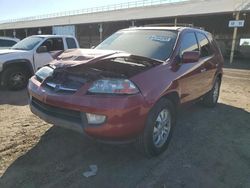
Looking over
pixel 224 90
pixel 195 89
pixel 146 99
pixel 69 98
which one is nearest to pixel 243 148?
pixel 195 89

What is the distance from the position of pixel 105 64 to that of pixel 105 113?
0.71 metres

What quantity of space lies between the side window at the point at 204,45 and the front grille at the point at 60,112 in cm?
335

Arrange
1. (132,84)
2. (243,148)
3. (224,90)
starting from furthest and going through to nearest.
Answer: (224,90), (243,148), (132,84)

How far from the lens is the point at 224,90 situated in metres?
9.68

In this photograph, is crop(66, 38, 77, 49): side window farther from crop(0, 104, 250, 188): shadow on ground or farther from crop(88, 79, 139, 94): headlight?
crop(88, 79, 139, 94): headlight

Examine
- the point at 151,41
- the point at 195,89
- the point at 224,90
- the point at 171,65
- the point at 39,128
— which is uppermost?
the point at 151,41

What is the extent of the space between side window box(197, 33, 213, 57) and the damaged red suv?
1192 millimetres

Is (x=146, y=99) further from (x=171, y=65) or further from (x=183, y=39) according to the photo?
(x=183, y=39)

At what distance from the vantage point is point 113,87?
11.0ft

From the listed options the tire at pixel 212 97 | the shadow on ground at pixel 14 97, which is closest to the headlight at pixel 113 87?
the tire at pixel 212 97

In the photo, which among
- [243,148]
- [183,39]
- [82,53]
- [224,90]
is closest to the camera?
[82,53]

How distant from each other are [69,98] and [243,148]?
291cm

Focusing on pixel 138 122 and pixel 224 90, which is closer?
pixel 138 122

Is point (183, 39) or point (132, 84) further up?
point (183, 39)
